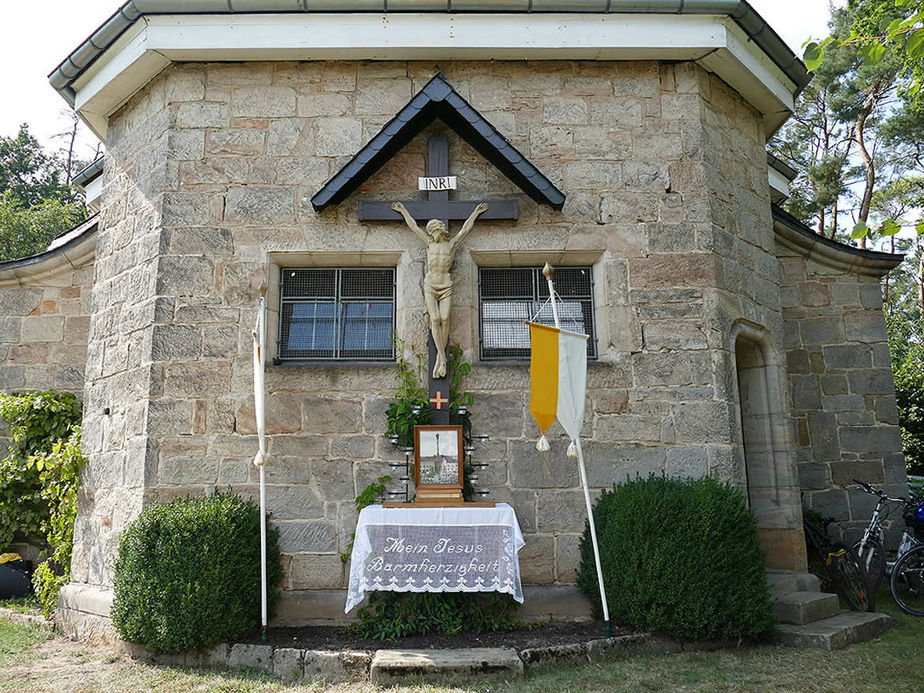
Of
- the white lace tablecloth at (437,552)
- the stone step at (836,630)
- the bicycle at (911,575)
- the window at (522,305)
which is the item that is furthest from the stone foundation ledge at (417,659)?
the bicycle at (911,575)

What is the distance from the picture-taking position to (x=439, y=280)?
5.75 meters

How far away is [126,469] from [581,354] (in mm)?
3724

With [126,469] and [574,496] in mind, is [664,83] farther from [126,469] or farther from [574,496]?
[126,469]

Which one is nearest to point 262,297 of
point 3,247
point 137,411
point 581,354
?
point 137,411

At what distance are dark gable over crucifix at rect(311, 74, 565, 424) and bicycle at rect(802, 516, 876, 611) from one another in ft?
12.5

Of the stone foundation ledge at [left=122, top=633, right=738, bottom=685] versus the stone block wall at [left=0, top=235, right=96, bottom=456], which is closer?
the stone foundation ledge at [left=122, top=633, right=738, bottom=685]

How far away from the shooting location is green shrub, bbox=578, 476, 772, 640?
4812mm

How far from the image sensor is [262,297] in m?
5.61

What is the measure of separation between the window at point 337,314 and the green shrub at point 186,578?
60.5 inches

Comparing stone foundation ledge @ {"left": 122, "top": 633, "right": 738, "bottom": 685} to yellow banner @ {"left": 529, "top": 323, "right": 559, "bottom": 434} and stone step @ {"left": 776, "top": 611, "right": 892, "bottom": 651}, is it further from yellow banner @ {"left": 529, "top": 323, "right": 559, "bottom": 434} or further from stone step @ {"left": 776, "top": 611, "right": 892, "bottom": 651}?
yellow banner @ {"left": 529, "top": 323, "right": 559, "bottom": 434}

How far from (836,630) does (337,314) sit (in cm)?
453

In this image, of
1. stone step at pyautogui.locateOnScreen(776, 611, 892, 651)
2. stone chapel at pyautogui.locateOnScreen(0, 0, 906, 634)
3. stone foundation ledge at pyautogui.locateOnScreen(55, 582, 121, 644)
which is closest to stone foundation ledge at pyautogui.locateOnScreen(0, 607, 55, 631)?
stone foundation ledge at pyautogui.locateOnScreen(55, 582, 121, 644)

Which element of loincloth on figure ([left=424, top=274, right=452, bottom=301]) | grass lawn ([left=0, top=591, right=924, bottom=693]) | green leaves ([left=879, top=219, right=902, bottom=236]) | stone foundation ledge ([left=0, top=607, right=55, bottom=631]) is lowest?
grass lawn ([left=0, top=591, right=924, bottom=693])

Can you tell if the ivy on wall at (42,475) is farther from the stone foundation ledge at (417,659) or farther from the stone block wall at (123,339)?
the stone foundation ledge at (417,659)
